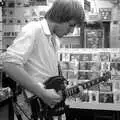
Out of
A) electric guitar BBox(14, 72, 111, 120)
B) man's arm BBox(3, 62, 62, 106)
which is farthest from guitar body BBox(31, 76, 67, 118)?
man's arm BBox(3, 62, 62, 106)

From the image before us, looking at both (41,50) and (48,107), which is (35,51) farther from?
(48,107)

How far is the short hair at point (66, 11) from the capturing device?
1204 mm

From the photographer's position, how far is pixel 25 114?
4.23 ft

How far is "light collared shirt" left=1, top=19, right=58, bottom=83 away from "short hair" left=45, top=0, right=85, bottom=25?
2.4 inches

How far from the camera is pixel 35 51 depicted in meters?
1.18

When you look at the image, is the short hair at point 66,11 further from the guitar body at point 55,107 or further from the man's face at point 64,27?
the guitar body at point 55,107

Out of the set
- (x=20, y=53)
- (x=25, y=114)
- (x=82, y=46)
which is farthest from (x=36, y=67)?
(x=82, y=46)

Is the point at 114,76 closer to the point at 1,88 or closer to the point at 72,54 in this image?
the point at 72,54

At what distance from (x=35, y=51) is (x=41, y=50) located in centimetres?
3

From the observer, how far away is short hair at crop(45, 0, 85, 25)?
1.20 m

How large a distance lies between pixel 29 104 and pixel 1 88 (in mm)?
1377

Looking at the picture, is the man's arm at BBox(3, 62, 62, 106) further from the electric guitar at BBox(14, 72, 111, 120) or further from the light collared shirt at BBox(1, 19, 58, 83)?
the electric guitar at BBox(14, 72, 111, 120)

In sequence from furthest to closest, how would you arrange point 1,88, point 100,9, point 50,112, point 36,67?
point 100,9 → point 1,88 → point 50,112 → point 36,67

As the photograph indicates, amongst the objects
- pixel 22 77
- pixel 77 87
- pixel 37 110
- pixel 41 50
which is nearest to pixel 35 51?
pixel 41 50
